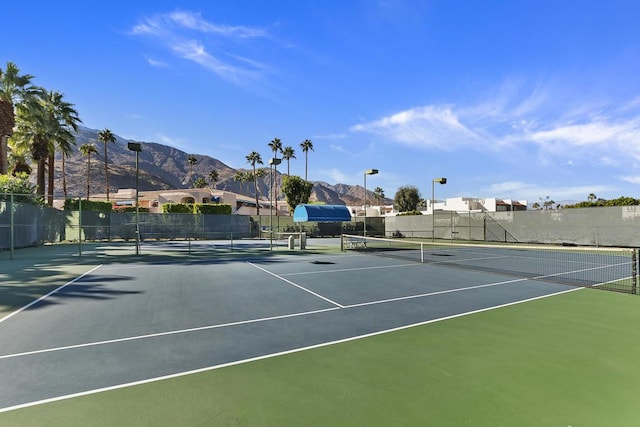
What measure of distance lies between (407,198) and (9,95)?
88.3 m

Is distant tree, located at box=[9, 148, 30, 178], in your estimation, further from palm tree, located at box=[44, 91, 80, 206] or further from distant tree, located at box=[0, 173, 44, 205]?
distant tree, located at box=[0, 173, 44, 205]

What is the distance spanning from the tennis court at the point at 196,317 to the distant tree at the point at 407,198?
88255mm

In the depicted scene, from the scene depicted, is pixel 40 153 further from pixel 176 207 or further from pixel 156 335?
pixel 156 335

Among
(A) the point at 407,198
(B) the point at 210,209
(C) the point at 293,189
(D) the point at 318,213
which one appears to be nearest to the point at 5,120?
(B) the point at 210,209

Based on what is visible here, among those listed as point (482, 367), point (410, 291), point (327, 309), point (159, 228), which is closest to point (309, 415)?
point (482, 367)

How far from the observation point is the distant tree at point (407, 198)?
101 m

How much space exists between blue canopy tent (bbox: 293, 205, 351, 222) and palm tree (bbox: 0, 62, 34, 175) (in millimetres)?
28206

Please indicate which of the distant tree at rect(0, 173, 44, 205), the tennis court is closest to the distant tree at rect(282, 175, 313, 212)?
the distant tree at rect(0, 173, 44, 205)

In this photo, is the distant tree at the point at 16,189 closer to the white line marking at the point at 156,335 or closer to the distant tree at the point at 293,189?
the white line marking at the point at 156,335

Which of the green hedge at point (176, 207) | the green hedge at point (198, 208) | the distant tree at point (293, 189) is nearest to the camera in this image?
the green hedge at point (176, 207)

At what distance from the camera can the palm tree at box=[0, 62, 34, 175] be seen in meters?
31.8

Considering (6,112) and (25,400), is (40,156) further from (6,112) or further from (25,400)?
(25,400)

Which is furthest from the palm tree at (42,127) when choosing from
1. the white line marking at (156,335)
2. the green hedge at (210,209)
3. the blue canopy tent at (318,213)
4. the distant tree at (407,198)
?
the distant tree at (407,198)

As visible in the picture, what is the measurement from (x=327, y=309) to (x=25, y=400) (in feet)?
19.3
